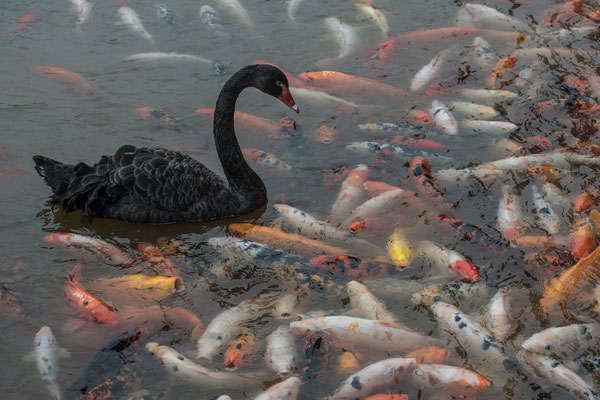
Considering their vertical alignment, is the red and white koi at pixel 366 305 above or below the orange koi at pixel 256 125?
below

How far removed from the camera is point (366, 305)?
5.25m

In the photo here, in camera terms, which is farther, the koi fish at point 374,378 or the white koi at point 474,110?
the white koi at point 474,110

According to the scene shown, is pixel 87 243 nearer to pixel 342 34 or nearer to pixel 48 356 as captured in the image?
pixel 48 356

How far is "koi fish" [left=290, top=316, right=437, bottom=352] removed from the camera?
4.89 metres

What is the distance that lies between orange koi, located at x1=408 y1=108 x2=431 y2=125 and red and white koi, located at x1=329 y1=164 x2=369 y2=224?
4.50ft

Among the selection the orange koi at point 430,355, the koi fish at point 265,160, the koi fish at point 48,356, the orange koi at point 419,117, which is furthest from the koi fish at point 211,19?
the orange koi at point 430,355

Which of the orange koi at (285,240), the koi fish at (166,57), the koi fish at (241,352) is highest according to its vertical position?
the koi fish at (166,57)

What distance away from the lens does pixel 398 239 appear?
20.0 ft

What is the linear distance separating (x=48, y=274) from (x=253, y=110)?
3604mm

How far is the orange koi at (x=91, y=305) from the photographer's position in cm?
518

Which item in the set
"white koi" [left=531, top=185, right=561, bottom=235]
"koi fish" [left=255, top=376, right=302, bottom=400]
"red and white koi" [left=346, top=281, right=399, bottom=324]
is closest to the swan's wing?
"red and white koi" [left=346, top=281, right=399, bottom=324]

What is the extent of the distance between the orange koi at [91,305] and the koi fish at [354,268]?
1.82 metres

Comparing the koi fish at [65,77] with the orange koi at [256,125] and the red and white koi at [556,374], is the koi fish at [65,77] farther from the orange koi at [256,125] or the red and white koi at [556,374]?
the red and white koi at [556,374]

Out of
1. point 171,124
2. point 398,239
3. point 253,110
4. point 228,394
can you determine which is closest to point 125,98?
point 171,124
